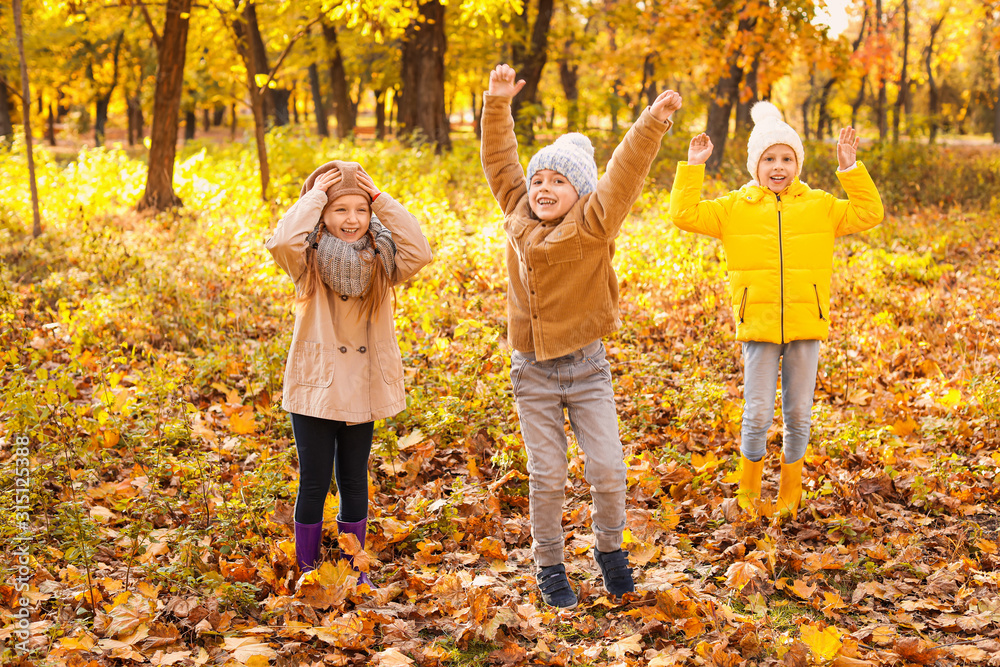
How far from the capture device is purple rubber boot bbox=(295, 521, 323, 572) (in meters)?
3.48

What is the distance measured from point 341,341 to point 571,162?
130cm

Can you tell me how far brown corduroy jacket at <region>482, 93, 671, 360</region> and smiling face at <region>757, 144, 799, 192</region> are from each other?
3.71ft

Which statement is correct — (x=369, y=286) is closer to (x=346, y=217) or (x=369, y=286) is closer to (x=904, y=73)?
(x=346, y=217)

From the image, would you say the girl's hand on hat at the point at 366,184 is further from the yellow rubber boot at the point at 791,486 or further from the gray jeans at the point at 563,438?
the yellow rubber boot at the point at 791,486

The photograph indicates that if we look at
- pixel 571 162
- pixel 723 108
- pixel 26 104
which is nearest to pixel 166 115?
pixel 26 104

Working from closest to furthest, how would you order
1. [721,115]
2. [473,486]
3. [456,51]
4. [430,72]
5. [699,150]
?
[699,150] < [473,486] < [721,115] < [430,72] < [456,51]

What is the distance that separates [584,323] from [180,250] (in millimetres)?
6524

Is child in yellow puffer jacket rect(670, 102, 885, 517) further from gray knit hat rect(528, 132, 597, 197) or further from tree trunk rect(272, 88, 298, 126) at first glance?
tree trunk rect(272, 88, 298, 126)

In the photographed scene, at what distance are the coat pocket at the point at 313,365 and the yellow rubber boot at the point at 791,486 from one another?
2.59 m

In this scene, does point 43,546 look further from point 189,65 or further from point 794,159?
point 189,65

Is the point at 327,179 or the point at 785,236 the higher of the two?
the point at 327,179

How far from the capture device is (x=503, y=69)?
3.32m


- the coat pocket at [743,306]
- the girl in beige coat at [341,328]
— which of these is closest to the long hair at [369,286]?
the girl in beige coat at [341,328]

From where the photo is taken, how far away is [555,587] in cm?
342
